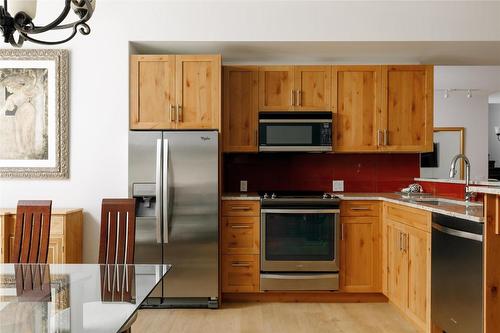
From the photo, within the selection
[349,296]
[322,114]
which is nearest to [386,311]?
[349,296]

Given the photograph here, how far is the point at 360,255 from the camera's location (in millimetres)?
3957

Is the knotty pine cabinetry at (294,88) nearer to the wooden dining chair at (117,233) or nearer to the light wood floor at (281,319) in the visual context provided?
the light wood floor at (281,319)

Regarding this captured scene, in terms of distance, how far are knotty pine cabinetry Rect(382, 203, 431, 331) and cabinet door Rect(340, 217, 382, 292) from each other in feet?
0.34

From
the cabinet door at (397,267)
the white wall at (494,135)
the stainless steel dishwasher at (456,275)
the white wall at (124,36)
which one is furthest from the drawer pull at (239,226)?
the white wall at (494,135)

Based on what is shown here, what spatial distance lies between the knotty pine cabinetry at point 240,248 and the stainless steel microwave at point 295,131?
642 mm

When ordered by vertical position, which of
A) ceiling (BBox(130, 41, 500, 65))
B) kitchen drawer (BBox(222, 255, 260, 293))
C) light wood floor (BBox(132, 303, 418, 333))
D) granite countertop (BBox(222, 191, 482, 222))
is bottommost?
light wood floor (BBox(132, 303, 418, 333))

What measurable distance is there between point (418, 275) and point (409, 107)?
1791mm

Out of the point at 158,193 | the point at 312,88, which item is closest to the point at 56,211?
the point at 158,193

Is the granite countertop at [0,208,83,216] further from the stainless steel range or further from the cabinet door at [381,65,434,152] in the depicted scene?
the cabinet door at [381,65,434,152]

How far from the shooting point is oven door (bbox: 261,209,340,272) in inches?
154

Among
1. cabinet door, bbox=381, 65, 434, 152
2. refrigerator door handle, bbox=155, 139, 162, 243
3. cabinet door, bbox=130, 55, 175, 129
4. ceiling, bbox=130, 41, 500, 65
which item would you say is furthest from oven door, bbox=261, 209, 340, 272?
ceiling, bbox=130, 41, 500, 65

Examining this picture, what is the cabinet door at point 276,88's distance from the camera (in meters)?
4.22

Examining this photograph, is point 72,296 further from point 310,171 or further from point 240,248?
point 310,171

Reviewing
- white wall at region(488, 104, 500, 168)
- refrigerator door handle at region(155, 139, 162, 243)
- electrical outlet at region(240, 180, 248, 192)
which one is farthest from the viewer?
white wall at region(488, 104, 500, 168)
